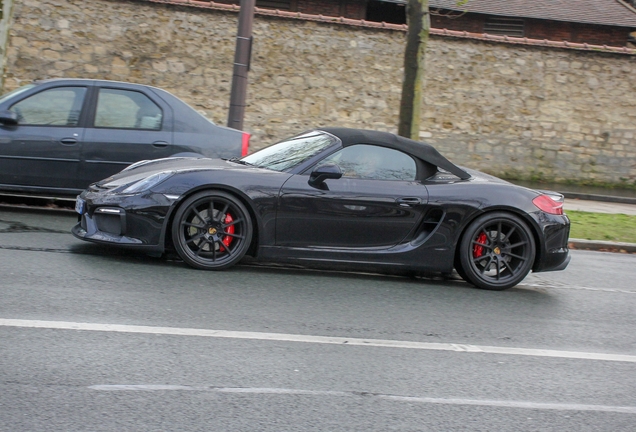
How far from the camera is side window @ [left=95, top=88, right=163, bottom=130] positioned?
9.42 m

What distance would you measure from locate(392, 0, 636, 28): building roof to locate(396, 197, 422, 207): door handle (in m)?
18.8

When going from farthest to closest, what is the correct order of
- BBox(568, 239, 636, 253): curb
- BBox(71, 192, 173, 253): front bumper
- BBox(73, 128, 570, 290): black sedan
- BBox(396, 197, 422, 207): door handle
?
BBox(568, 239, 636, 253): curb, BBox(396, 197, 422, 207): door handle, BBox(73, 128, 570, 290): black sedan, BBox(71, 192, 173, 253): front bumper

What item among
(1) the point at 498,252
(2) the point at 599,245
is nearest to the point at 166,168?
(1) the point at 498,252

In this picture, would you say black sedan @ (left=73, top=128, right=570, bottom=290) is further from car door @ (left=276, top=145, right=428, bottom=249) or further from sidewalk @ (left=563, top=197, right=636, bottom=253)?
sidewalk @ (left=563, top=197, right=636, bottom=253)

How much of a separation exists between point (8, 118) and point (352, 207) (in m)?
4.30

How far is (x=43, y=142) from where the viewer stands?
29.9ft

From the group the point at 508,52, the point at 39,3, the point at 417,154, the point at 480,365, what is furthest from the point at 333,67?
the point at 480,365

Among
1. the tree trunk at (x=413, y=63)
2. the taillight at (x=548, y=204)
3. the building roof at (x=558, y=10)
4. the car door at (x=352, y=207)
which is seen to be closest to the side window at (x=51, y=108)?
the car door at (x=352, y=207)

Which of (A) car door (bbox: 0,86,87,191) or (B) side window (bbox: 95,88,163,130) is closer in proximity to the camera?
(A) car door (bbox: 0,86,87,191)

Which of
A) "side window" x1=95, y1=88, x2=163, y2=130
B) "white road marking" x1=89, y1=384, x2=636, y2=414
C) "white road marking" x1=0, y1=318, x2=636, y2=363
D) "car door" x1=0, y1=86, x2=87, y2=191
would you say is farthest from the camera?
"side window" x1=95, y1=88, x2=163, y2=130

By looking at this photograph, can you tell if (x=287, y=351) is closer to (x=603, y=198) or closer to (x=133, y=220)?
(x=133, y=220)

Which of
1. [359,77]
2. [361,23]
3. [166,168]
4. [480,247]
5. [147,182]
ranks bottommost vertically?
[480,247]

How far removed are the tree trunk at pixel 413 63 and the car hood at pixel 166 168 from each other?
17.4ft

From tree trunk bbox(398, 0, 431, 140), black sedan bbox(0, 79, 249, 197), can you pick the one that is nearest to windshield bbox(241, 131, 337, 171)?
black sedan bbox(0, 79, 249, 197)
